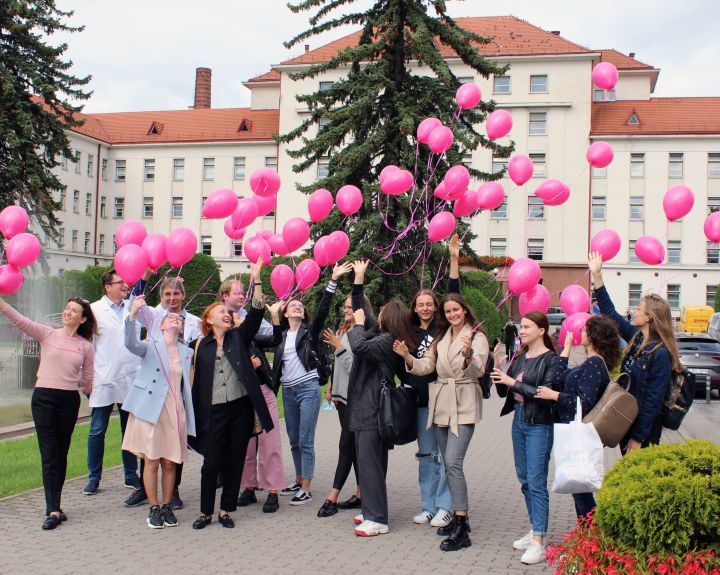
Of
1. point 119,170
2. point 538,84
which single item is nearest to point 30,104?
point 538,84

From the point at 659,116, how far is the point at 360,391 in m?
56.2

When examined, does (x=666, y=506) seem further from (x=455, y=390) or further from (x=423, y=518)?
(x=423, y=518)

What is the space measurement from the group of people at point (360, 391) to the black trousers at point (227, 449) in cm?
1

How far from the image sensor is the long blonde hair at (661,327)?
5.77 metres

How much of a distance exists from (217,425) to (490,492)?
3.27 m

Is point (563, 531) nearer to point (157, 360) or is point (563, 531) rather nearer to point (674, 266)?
point (157, 360)

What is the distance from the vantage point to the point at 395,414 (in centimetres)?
671

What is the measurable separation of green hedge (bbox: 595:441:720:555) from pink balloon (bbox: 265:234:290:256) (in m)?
5.66

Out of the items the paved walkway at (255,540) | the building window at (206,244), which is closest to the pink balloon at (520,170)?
the paved walkway at (255,540)

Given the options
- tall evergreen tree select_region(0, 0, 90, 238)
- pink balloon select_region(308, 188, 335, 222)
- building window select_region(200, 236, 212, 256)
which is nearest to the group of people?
pink balloon select_region(308, 188, 335, 222)

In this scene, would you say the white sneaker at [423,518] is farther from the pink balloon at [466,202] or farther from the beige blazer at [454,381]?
the pink balloon at [466,202]

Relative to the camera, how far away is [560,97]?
184 feet

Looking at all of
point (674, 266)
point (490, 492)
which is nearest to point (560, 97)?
point (674, 266)

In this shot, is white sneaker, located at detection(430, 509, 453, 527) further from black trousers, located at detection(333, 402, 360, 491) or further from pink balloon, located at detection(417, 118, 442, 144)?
pink balloon, located at detection(417, 118, 442, 144)
